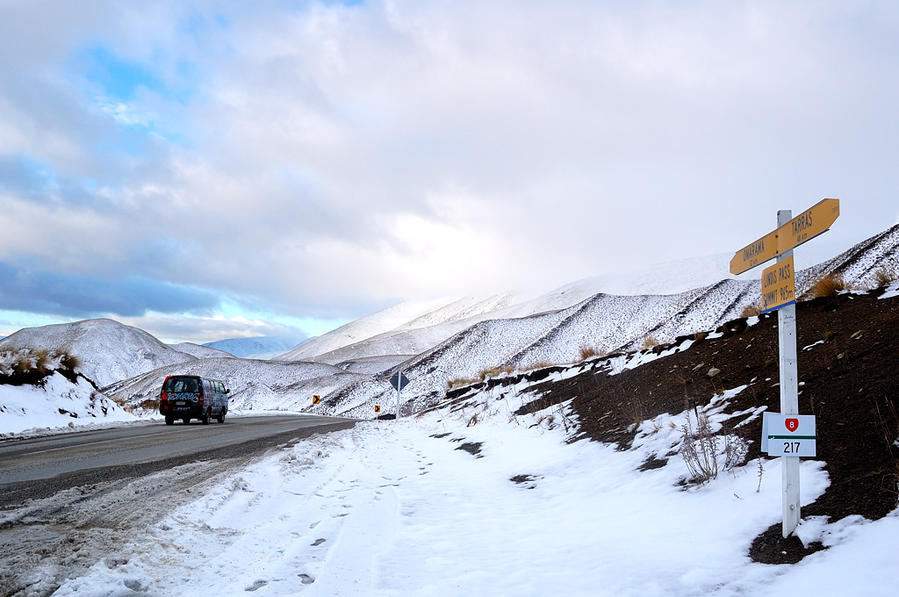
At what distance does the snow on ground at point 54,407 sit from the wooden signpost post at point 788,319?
1793 centimetres

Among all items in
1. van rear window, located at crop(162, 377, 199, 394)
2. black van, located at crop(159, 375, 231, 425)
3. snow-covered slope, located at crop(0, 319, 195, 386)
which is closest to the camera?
black van, located at crop(159, 375, 231, 425)

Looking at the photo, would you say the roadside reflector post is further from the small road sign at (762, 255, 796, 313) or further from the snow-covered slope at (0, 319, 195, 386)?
the snow-covered slope at (0, 319, 195, 386)

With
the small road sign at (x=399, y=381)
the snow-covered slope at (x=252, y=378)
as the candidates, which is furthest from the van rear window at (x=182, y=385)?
the snow-covered slope at (x=252, y=378)

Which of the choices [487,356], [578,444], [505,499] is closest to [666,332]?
[487,356]

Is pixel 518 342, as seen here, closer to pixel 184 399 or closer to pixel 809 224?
pixel 184 399

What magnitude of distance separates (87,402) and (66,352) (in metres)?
3.03

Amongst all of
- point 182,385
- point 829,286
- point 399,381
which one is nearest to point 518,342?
point 399,381

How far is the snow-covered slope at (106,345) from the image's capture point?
124062 millimetres

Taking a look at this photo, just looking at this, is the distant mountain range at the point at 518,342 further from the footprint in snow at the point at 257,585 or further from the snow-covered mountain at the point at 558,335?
the footprint in snow at the point at 257,585

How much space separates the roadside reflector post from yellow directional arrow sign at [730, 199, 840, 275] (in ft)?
0.34

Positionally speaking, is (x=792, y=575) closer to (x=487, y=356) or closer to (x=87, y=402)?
(x=87, y=402)

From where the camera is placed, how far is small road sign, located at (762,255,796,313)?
174 inches

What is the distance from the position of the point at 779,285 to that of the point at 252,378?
100 meters

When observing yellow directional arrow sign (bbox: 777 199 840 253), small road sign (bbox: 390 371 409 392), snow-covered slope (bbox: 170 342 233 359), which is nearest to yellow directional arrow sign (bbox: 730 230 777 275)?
yellow directional arrow sign (bbox: 777 199 840 253)
